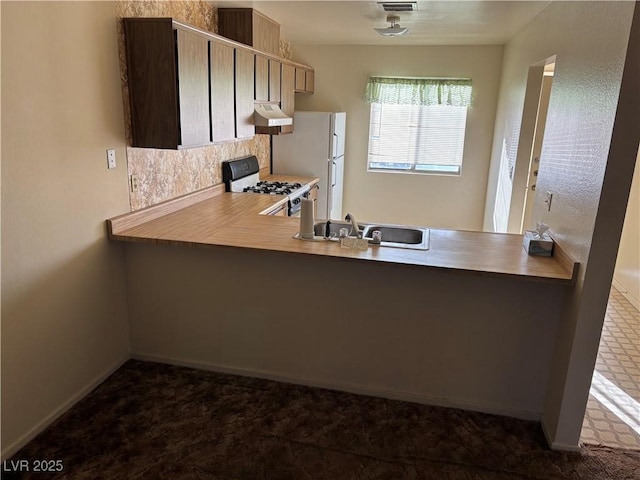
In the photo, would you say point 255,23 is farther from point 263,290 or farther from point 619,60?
point 619,60

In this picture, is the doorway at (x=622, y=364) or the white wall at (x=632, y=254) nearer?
the doorway at (x=622, y=364)

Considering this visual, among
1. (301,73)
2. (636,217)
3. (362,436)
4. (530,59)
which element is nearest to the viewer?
(362,436)

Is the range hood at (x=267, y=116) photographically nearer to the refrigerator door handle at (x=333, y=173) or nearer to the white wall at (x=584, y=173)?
the refrigerator door handle at (x=333, y=173)

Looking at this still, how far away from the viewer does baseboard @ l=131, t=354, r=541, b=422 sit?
8.04 feet

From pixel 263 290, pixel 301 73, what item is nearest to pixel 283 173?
pixel 301 73

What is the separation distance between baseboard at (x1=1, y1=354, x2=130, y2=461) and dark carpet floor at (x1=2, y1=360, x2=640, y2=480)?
0.03 metres

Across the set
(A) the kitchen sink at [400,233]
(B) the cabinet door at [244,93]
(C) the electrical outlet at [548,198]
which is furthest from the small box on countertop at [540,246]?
(B) the cabinet door at [244,93]

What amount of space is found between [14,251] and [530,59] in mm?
3851

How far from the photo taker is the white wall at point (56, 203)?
1.92m

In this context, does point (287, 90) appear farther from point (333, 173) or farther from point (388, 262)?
point (388, 262)

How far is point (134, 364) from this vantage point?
2.85 meters

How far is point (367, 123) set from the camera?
19.3ft

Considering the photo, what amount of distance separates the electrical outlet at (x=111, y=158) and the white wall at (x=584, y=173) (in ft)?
7.98

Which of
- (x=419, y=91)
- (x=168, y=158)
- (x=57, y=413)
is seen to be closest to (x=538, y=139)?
(x=419, y=91)
